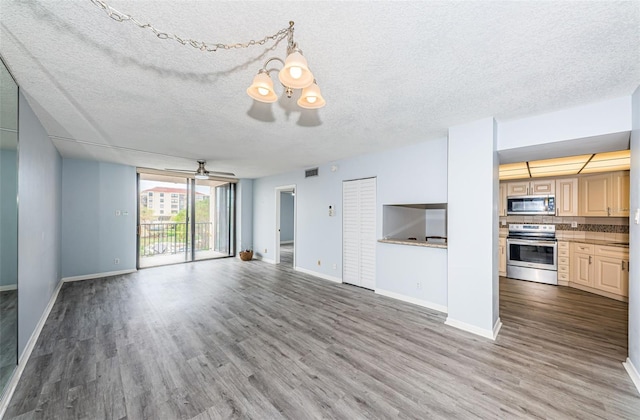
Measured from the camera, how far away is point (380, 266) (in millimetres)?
4160

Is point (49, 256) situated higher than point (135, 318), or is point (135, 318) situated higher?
point (49, 256)

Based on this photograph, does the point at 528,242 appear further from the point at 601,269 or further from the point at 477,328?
the point at 477,328

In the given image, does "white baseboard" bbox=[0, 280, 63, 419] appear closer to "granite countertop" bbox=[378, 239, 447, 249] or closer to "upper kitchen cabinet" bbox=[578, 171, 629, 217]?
"granite countertop" bbox=[378, 239, 447, 249]

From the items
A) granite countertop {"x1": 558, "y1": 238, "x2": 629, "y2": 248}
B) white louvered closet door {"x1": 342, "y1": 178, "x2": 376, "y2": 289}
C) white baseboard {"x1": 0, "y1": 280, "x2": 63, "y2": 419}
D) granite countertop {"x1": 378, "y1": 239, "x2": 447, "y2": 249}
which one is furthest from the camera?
white louvered closet door {"x1": 342, "y1": 178, "x2": 376, "y2": 289}

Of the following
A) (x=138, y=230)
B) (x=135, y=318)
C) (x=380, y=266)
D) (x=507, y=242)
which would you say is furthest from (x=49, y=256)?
(x=507, y=242)

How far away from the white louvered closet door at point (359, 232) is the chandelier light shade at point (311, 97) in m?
2.96

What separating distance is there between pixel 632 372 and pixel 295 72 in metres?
3.57

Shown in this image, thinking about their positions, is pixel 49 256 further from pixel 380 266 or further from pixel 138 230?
pixel 380 266

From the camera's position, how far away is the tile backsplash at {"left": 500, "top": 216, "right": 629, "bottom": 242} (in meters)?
4.27

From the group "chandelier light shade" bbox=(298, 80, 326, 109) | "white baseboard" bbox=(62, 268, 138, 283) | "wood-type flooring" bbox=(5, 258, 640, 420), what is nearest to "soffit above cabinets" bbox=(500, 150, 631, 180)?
"wood-type flooring" bbox=(5, 258, 640, 420)

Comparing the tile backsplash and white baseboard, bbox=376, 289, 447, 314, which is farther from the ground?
the tile backsplash

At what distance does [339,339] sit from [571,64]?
3.11 meters

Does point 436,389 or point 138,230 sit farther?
point 138,230

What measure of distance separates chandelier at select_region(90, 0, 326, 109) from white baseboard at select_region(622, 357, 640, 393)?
3296mm
